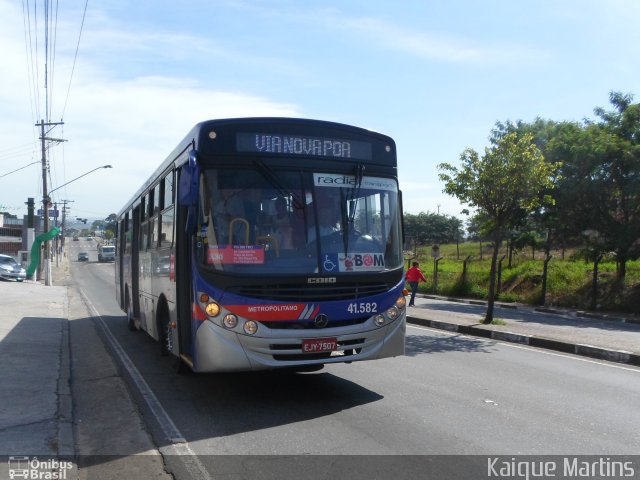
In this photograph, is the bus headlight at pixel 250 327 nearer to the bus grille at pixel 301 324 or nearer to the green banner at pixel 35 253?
the bus grille at pixel 301 324

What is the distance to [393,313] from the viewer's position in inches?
293

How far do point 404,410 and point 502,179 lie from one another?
8706 mm

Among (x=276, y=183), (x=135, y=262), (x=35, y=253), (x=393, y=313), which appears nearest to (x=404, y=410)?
(x=393, y=313)

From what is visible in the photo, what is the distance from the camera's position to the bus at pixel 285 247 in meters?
6.64

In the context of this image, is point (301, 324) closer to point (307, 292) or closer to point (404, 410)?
point (307, 292)

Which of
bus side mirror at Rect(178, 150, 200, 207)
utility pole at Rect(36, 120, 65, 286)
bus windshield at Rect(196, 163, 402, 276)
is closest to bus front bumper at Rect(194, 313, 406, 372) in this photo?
bus windshield at Rect(196, 163, 402, 276)

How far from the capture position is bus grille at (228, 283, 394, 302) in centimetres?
662

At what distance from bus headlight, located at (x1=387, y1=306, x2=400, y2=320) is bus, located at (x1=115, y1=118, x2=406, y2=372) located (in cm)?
1

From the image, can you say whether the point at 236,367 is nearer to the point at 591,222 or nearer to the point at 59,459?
the point at 59,459

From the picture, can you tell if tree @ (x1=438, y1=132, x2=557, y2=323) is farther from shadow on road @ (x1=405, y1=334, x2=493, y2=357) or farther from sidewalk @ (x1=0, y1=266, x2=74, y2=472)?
sidewalk @ (x1=0, y1=266, x2=74, y2=472)

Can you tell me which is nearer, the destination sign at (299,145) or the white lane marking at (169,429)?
the white lane marking at (169,429)
